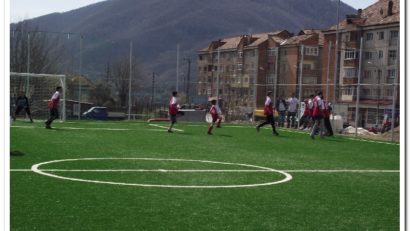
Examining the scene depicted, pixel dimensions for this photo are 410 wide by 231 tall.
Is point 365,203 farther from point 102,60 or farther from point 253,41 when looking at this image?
point 253,41

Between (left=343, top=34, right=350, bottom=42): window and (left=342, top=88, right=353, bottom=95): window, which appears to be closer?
(left=342, top=88, right=353, bottom=95): window

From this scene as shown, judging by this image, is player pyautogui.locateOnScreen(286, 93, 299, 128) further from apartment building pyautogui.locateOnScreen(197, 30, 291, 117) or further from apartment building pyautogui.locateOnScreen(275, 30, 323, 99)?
apartment building pyautogui.locateOnScreen(197, 30, 291, 117)

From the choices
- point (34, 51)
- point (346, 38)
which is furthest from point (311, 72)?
point (34, 51)

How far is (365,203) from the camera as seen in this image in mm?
9055

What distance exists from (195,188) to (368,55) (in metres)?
57.4

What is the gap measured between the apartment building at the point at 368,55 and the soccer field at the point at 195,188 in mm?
27119

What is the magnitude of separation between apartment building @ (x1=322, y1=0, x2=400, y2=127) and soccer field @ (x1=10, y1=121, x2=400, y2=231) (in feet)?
89.0

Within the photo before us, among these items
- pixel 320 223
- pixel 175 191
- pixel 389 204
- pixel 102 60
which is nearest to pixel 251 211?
pixel 320 223

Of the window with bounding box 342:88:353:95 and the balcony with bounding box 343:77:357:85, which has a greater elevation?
the balcony with bounding box 343:77:357:85

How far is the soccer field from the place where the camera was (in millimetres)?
7348

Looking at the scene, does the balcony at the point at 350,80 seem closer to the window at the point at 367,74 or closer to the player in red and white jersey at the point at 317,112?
the window at the point at 367,74

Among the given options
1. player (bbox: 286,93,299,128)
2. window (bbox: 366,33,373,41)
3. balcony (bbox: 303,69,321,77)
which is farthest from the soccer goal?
window (bbox: 366,33,373,41)

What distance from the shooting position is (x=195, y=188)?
9766 mm

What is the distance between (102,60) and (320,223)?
255 ft
